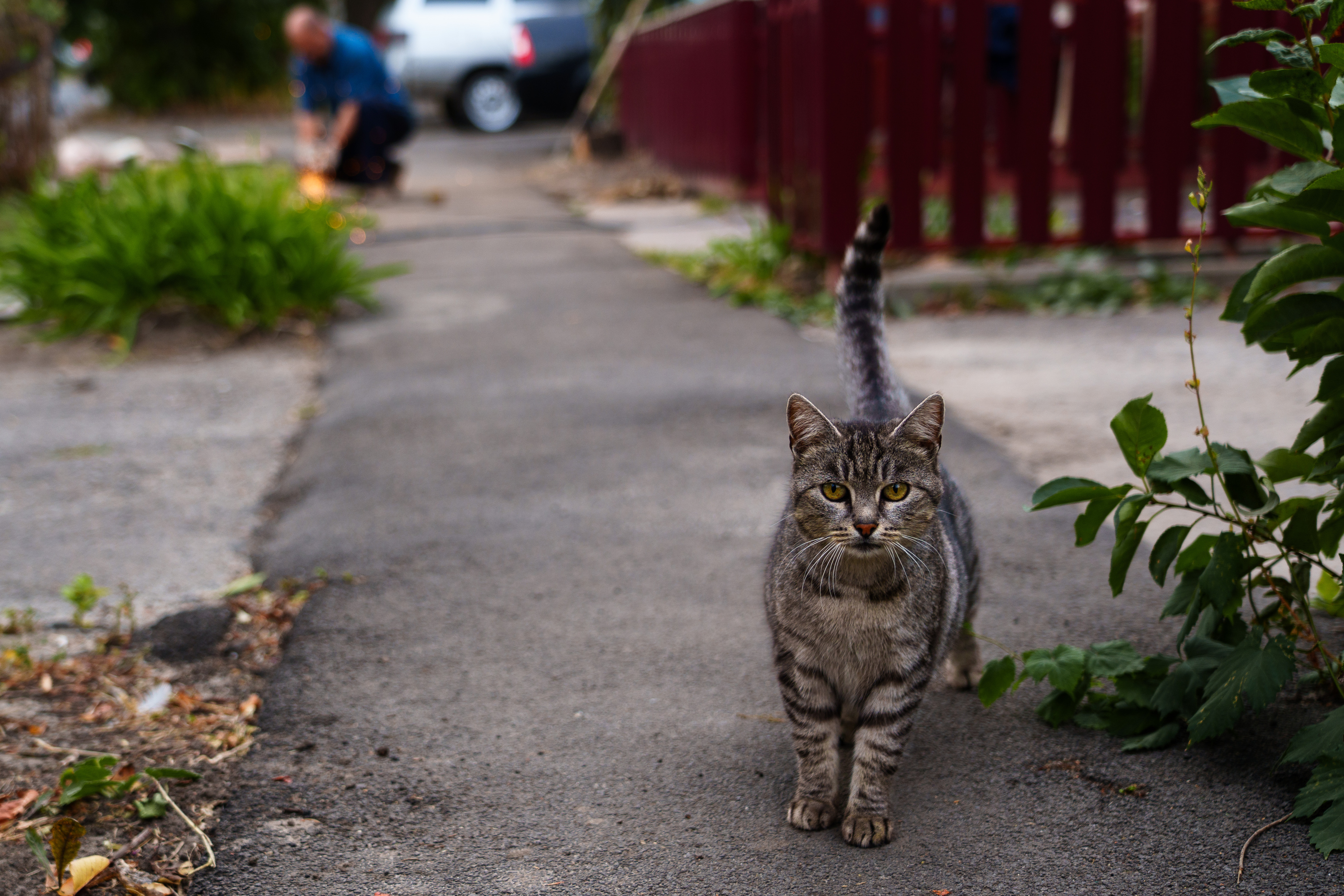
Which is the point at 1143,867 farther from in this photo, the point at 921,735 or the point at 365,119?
the point at 365,119

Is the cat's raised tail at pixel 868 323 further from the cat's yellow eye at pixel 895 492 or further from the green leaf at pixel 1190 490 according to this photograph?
the green leaf at pixel 1190 490

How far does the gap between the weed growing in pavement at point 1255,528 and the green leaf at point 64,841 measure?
1786 mm

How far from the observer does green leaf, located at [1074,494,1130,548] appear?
2.53 metres

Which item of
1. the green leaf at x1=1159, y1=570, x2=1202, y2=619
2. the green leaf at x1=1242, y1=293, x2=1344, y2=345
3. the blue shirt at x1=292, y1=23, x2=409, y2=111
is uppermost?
the blue shirt at x1=292, y1=23, x2=409, y2=111

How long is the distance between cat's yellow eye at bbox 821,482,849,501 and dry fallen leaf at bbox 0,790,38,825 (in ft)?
5.74

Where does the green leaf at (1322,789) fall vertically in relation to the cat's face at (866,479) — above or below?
below

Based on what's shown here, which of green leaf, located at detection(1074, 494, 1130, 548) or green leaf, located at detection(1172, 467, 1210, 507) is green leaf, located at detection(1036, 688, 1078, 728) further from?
green leaf, located at detection(1172, 467, 1210, 507)

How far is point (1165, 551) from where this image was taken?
99.8 inches

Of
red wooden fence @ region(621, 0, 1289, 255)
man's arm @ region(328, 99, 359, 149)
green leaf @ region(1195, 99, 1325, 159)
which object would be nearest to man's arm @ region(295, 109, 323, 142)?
man's arm @ region(328, 99, 359, 149)

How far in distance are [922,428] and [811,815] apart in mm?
801

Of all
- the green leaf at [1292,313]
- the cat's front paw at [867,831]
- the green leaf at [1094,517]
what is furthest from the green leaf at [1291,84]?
the cat's front paw at [867,831]

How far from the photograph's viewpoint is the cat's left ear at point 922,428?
2.46m

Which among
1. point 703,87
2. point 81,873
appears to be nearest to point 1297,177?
point 81,873

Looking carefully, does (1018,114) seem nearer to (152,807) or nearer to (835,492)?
(835,492)
